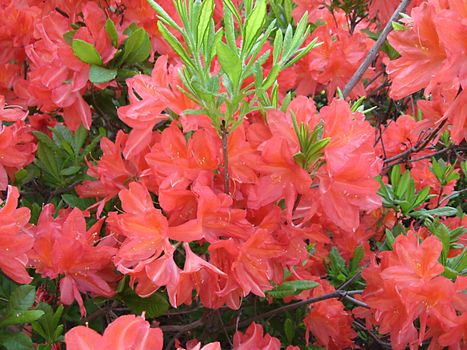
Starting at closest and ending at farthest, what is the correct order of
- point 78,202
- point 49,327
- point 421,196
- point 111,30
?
1. point 49,327
2. point 111,30
3. point 78,202
4. point 421,196

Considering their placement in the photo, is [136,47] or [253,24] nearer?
[253,24]

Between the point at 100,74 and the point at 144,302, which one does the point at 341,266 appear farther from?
the point at 100,74

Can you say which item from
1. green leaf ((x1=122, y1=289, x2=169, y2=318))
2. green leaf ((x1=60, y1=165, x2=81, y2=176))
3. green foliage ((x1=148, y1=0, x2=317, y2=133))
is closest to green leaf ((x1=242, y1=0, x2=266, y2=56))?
green foliage ((x1=148, y1=0, x2=317, y2=133))

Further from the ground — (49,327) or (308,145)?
(308,145)

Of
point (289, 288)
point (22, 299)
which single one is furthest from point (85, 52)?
point (289, 288)

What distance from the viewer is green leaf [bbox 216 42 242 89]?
1060 mm

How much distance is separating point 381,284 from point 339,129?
0.56 meters

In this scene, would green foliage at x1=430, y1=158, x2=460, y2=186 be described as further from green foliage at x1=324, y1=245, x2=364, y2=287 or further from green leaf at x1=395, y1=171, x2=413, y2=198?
green foliage at x1=324, y1=245, x2=364, y2=287

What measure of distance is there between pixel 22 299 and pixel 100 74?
22.9 inches

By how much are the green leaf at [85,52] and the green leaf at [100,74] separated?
0.07 feet

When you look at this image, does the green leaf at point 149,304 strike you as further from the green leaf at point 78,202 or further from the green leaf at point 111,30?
the green leaf at point 111,30

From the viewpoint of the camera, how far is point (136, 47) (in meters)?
1.65

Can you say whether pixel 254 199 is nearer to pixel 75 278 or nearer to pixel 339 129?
pixel 339 129

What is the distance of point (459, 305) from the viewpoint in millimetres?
1527
